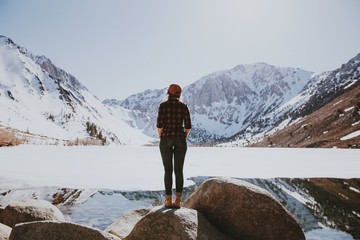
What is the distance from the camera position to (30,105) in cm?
18100

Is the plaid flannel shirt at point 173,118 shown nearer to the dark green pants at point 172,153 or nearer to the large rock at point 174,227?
the dark green pants at point 172,153

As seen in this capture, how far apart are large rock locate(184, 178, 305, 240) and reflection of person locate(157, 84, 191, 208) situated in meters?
0.99

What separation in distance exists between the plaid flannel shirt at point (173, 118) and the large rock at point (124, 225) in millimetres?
2907

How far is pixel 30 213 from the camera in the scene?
8867 millimetres

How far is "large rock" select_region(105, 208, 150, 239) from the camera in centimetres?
893

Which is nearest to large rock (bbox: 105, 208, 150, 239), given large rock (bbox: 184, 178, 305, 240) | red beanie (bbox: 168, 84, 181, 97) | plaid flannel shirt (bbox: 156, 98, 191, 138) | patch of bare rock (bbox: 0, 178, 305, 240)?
patch of bare rock (bbox: 0, 178, 305, 240)

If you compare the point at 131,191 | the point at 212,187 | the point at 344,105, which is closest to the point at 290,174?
the point at 131,191

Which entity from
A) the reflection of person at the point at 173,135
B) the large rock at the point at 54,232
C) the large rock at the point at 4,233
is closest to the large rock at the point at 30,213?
the large rock at the point at 4,233

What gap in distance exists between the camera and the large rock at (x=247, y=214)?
762 centimetres

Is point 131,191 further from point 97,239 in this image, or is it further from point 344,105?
point 344,105

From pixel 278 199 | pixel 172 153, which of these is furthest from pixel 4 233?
pixel 278 199

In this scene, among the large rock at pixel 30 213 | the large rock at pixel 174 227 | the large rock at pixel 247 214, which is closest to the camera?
the large rock at pixel 174 227

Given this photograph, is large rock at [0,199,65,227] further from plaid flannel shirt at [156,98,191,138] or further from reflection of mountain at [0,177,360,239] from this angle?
plaid flannel shirt at [156,98,191,138]

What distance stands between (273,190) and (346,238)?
6698 millimetres
